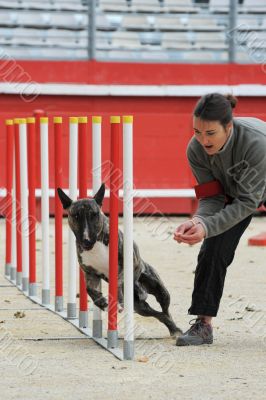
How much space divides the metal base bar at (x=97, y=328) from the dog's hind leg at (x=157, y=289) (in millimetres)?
306

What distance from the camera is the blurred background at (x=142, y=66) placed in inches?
623

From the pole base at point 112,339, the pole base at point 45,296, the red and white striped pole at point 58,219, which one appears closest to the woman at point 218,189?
the pole base at point 112,339

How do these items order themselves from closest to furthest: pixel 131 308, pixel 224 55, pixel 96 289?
pixel 131 308, pixel 96 289, pixel 224 55

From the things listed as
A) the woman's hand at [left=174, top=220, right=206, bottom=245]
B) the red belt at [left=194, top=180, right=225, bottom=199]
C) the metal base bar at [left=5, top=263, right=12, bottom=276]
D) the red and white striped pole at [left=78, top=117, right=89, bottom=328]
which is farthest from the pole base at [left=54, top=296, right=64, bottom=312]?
the metal base bar at [left=5, top=263, right=12, bottom=276]

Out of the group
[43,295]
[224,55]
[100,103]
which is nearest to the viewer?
[43,295]

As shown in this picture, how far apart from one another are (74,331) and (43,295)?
1305 millimetres

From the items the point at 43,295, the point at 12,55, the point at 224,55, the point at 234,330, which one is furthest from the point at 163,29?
the point at 234,330

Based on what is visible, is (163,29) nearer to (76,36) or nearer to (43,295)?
(76,36)

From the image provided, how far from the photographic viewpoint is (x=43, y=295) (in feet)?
26.1

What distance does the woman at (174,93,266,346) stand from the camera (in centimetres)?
563

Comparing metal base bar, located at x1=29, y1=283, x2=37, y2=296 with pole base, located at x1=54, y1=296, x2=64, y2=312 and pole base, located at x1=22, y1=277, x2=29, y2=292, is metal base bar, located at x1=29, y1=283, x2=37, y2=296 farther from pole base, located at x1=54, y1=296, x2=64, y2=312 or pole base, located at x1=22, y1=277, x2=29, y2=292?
pole base, located at x1=54, y1=296, x2=64, y2=312

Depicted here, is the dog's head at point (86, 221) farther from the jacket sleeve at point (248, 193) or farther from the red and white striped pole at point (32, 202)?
the red and white striped pole at point (32, 202)

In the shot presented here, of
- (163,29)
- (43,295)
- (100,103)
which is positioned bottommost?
(43,295)

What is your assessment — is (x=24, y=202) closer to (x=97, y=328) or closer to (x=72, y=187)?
(x=72, y=187)
